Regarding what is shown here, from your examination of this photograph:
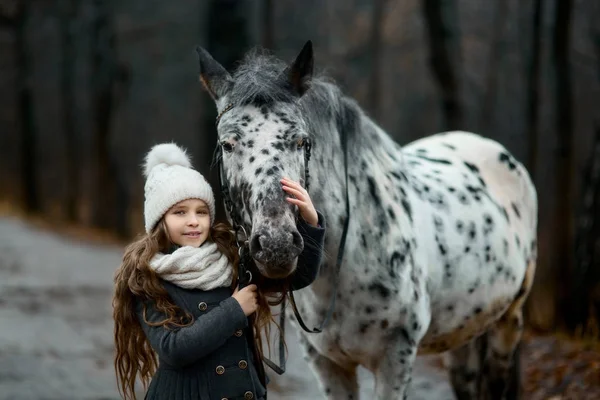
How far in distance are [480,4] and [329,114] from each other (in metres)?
18.4

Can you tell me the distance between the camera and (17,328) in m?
8.50

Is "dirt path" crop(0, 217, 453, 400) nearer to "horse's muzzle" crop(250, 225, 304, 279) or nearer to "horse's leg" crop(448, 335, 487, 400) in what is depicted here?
"horse's leg" crop(448, 335, 487, 400)

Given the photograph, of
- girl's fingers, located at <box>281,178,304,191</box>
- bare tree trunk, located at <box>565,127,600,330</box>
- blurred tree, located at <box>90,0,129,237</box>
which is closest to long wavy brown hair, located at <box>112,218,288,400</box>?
girl's fingers, located at <box>281,178,304,191</box>

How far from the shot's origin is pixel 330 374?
3.86 m

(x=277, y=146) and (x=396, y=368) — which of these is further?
(x=396, y=368)

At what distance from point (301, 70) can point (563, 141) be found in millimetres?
5651

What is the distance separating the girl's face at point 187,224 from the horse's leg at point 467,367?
278 cm

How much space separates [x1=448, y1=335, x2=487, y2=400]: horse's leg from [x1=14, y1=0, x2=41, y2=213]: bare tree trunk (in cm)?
2004

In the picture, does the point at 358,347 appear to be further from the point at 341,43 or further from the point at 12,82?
the point at 12,82

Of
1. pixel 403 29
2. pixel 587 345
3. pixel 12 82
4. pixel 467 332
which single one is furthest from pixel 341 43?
pixel 467 332

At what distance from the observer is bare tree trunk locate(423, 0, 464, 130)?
9359mm

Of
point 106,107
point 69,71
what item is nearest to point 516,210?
point 106,107

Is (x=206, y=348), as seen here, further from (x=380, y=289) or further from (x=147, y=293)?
(x=380, y=289)

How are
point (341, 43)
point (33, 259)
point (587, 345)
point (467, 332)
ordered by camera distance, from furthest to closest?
1. point (341, 43)
2. point (33, 259)
3. point (587, 345)
4. point (467, 332)
